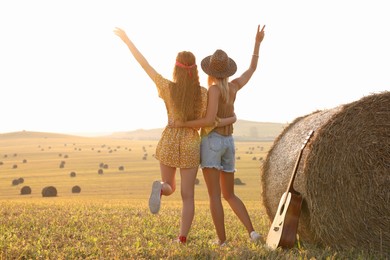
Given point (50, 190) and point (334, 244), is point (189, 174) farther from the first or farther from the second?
point (50, 190)

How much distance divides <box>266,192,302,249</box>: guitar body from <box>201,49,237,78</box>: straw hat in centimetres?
197

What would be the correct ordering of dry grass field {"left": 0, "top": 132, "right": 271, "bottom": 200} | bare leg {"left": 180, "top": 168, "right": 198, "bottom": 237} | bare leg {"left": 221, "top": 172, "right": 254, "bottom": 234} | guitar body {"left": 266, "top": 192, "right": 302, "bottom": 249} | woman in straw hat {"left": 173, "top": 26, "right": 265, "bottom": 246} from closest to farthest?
guitar body {"left": 266, "top": 192, "right": 302, "bottom": 249}
woman in straw hat {"left": 173, "top": 26, "right": 265, "bottom": 246}
bare leg {"left": 180, "top": 168, "right": 198, "bottom": 237}
bare leg {"left": 221, "top": 172, "right": 254, "bottom": 234}
dry grass field {"left": 0, "top": 132, "right": 271, "bottom": 200}

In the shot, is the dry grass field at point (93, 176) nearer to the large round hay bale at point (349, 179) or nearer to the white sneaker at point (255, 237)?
the white sneaker at point (255, 237)

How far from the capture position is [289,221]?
816 centimetres

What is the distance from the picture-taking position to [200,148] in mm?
8516

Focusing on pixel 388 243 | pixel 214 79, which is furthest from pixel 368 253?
pixel 214 79

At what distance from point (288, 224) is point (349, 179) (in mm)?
1118

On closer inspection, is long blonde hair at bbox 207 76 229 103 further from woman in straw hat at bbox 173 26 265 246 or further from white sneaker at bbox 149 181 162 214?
white sneaker at bbox 149 181 162 214

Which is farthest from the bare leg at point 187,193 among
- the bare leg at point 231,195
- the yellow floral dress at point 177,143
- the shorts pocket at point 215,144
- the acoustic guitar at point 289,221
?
the acoustic guitar at point 289,221

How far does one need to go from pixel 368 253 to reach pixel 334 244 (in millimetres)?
508

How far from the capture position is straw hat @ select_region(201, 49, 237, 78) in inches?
328

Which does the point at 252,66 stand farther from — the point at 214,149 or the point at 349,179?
the point at 349,179

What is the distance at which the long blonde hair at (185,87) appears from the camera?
8211 mm

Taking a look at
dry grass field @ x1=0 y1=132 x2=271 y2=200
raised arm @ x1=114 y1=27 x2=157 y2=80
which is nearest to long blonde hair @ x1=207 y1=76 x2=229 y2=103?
raised arm @ x1=114 y1=27 x2=157 y2=80
